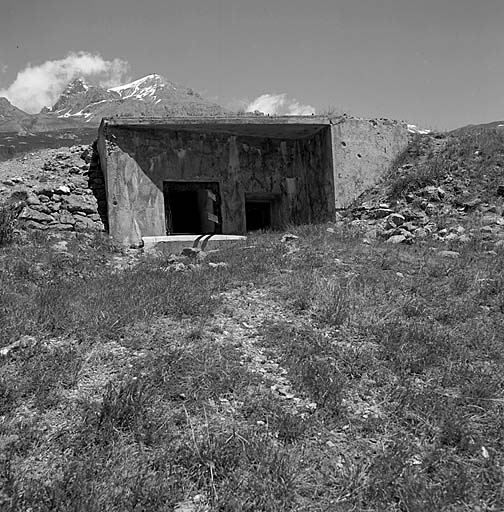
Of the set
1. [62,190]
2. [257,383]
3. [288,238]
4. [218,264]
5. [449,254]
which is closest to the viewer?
[257,383]

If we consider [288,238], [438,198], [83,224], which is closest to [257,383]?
[288,238]

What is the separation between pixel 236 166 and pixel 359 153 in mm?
3054

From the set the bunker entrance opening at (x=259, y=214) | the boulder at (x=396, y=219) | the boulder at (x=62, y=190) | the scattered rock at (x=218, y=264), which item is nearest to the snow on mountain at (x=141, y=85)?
the bunker entrance opening at (x=259, y=214)

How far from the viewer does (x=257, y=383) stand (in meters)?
4.09

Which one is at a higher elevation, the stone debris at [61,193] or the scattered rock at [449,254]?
the stone debris at [61,193]

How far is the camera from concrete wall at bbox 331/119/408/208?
39.9 ft

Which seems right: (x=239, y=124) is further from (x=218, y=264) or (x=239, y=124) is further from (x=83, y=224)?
(x=218, y=264)

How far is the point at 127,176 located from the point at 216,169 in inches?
84.9

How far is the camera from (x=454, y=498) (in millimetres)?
2914

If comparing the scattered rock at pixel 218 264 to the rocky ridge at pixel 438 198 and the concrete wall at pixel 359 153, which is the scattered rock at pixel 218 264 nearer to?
the rocky ridge at pixel 438 198

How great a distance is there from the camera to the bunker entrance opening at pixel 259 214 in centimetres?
1377

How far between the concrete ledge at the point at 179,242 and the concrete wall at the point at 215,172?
546 mm

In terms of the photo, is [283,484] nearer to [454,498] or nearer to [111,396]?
[454,498]

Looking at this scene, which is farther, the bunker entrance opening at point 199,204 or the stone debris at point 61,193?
the bunker entrance opening at point 199,204
